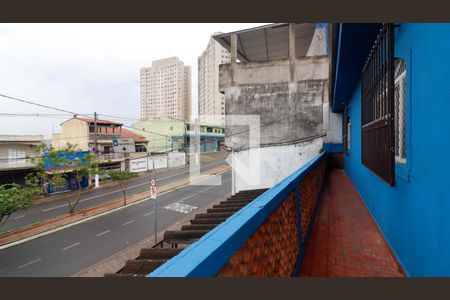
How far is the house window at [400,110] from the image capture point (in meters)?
2.81

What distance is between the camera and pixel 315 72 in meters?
10.2

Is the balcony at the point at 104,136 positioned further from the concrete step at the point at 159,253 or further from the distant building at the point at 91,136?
the concrete step at the point at 159,253

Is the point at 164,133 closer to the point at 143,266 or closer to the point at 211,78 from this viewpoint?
the point at 143,266

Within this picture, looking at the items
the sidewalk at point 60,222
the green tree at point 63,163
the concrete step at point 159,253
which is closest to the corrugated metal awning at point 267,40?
the concrete step at point 159,253

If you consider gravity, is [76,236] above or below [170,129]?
below

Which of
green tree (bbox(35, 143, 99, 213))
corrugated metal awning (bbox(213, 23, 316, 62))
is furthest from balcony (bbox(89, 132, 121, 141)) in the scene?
corrugated metal awning (bbox(213, 23, 316, 62))

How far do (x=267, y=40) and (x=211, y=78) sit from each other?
7040 cm

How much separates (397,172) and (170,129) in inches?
1619

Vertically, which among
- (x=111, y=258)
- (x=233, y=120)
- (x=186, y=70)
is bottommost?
(x=111, y=258)

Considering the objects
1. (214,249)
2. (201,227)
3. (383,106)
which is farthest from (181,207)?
(214,249)

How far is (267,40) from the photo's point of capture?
41.0 feet

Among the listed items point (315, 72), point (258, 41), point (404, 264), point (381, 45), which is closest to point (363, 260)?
point (404, 264)

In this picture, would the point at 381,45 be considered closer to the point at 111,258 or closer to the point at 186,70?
the point at 111,258

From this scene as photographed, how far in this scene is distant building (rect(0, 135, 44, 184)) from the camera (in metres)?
17.7
